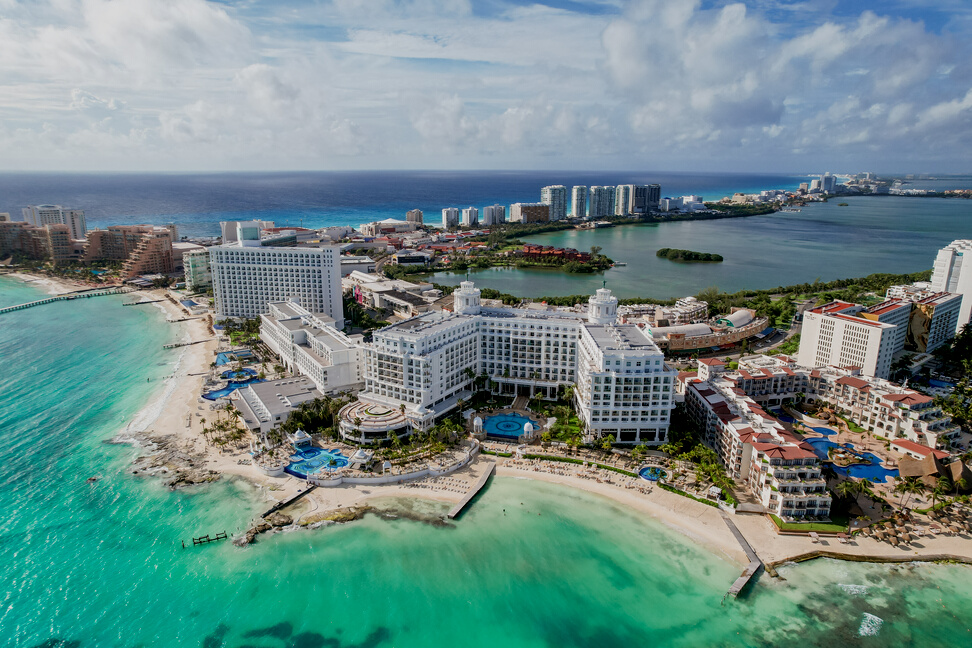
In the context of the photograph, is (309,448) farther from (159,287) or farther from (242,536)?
(159,287)

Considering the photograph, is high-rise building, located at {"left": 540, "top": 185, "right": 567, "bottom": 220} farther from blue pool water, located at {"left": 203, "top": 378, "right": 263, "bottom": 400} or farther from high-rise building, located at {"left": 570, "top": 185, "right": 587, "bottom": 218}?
blue pool water, located at {"left": 203, "top": 378, "right": 263, "bottom": 400}

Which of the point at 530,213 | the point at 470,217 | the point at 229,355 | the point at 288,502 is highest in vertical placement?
the point at 530,213

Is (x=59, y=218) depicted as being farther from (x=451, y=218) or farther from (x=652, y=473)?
(x=652, y=473)

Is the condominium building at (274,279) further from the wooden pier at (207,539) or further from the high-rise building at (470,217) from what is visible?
the high-rise building at (470,217)

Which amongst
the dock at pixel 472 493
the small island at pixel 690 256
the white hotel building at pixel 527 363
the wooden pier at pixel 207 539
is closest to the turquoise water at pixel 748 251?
the small island at pixel 690 256

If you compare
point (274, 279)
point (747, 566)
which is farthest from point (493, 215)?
point (747, 566)
